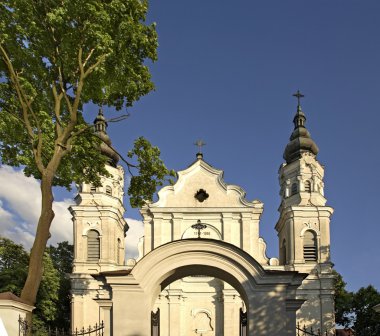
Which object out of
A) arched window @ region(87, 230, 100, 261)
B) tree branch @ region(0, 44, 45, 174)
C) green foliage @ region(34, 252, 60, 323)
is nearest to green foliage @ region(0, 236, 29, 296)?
green foliage @ region(34, 252, 60, 323)

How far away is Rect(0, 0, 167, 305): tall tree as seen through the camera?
13.0 m

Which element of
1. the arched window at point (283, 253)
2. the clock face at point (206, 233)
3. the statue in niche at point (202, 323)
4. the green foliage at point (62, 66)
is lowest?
the statue in niche at point (202, 323)

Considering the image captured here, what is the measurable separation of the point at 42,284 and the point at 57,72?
71.9 feet

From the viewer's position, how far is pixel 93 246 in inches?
1426

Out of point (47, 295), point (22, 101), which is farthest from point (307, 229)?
point (22, 101)

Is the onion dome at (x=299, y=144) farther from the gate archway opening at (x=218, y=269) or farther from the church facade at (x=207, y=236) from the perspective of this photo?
the gate archway opening at (x=218, y=269)

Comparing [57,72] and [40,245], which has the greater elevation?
[57,72]

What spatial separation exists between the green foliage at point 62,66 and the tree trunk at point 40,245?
63 centimetres

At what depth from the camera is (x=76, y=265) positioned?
35219 millimetres

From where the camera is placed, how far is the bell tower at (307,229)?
1388 inches

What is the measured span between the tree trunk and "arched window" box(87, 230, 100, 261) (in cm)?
2357

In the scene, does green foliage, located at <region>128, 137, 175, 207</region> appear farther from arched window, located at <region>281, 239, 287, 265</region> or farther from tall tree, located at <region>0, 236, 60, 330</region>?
arched window, located at <region>281, 239, 287, 265</region>

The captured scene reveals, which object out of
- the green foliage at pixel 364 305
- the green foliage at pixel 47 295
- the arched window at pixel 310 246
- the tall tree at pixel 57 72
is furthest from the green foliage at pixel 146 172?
the green foliage at pixel 364 305

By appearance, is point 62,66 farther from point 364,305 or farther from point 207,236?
point 364,305
